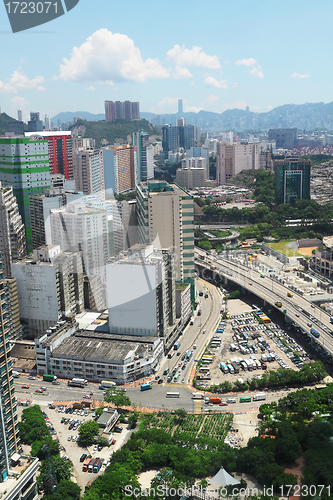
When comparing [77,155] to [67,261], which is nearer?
[67,261]

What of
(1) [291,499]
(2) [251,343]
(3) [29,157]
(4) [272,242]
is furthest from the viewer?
(4) [272,242]

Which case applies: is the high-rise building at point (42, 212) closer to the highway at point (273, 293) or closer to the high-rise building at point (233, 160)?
the highway at point (273, 293)

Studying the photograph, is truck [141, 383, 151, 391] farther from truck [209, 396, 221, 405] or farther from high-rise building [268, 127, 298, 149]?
high-rise building [268, 127, 298, 149]

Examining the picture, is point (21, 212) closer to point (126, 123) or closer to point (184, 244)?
point (184, 244)

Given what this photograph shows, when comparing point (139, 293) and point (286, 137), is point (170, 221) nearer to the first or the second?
point (139, 293)

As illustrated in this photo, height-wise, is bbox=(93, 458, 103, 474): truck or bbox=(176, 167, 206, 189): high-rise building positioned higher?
bbox=(176, 167, 206, 189): high-rise building

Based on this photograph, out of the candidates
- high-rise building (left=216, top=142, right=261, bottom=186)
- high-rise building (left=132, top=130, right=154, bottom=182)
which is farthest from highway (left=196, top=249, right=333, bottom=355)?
high-rise building (left=216, top=142, right=261, bottom=186)

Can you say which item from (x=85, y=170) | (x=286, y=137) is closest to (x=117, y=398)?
(x=85, y=170)

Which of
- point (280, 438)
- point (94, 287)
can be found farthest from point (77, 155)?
point (280, 438)
